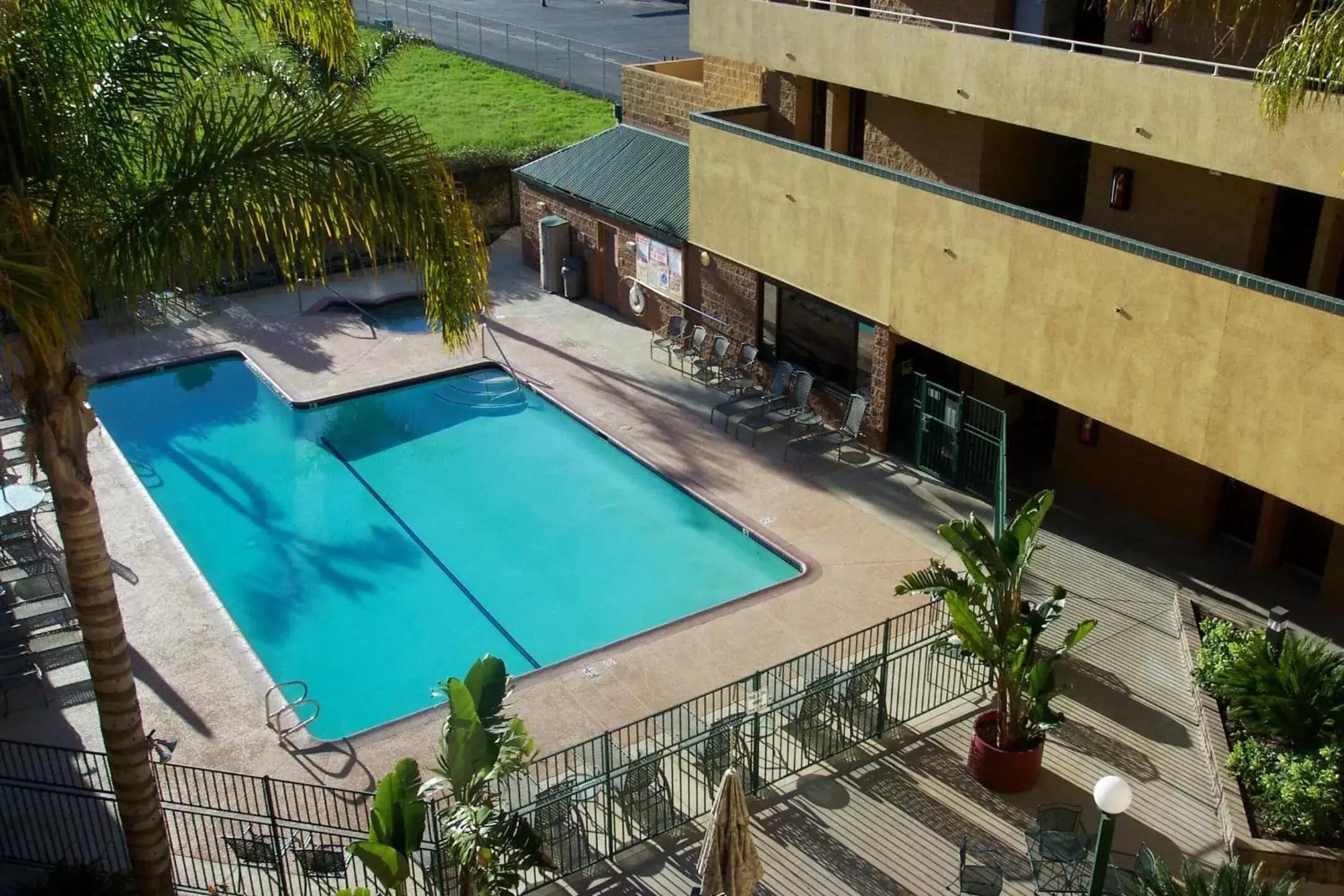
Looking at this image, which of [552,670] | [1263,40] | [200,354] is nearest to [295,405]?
[200,354]

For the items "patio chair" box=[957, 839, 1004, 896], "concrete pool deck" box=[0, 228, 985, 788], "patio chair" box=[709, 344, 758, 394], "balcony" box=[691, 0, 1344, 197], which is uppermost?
"balcony" box=[691, 0, 1344, 197]

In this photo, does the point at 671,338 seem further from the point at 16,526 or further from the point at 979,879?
the point at 979,879

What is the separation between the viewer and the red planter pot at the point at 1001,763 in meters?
13.7

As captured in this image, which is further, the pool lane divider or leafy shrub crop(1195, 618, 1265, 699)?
the pool lane divider

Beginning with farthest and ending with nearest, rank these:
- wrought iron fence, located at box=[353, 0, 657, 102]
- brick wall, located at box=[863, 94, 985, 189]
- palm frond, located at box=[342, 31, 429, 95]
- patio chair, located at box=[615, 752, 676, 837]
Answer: wrought iron fence, located at box=[353, 0, 657, 102]
palm frond, located at box=[342, 31, 429, 95]
brick wall, located at box=[863, 94, 985, 189]
patio chair, located at box=[615, 752, 676, 837]

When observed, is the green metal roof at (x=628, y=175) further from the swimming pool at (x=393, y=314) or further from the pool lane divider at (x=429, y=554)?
the pool lane divider at (x=429, y=554)

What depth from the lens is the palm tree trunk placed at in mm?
9945

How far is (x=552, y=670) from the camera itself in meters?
16.4

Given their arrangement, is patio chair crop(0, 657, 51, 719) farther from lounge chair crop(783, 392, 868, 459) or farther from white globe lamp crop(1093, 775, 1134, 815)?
white globe lamp crop(1093, 775, 1134, 815)

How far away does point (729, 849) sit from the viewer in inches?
427

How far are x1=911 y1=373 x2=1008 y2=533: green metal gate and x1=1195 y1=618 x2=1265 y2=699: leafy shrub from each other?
14.2 ft

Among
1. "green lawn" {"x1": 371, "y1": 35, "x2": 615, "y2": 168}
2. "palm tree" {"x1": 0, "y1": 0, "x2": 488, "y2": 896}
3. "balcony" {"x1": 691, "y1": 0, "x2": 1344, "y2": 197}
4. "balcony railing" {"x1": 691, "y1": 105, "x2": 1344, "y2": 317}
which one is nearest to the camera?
"palm tree" {"x1": 0, "y1": 0, "x2": 488, "y2": 896}

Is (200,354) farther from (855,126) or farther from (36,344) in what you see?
(36,344)

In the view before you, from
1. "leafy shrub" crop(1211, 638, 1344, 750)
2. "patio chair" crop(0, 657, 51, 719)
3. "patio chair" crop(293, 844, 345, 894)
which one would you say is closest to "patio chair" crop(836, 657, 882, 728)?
"leafy shrub" crop(1211, 638, 1344, 750)
